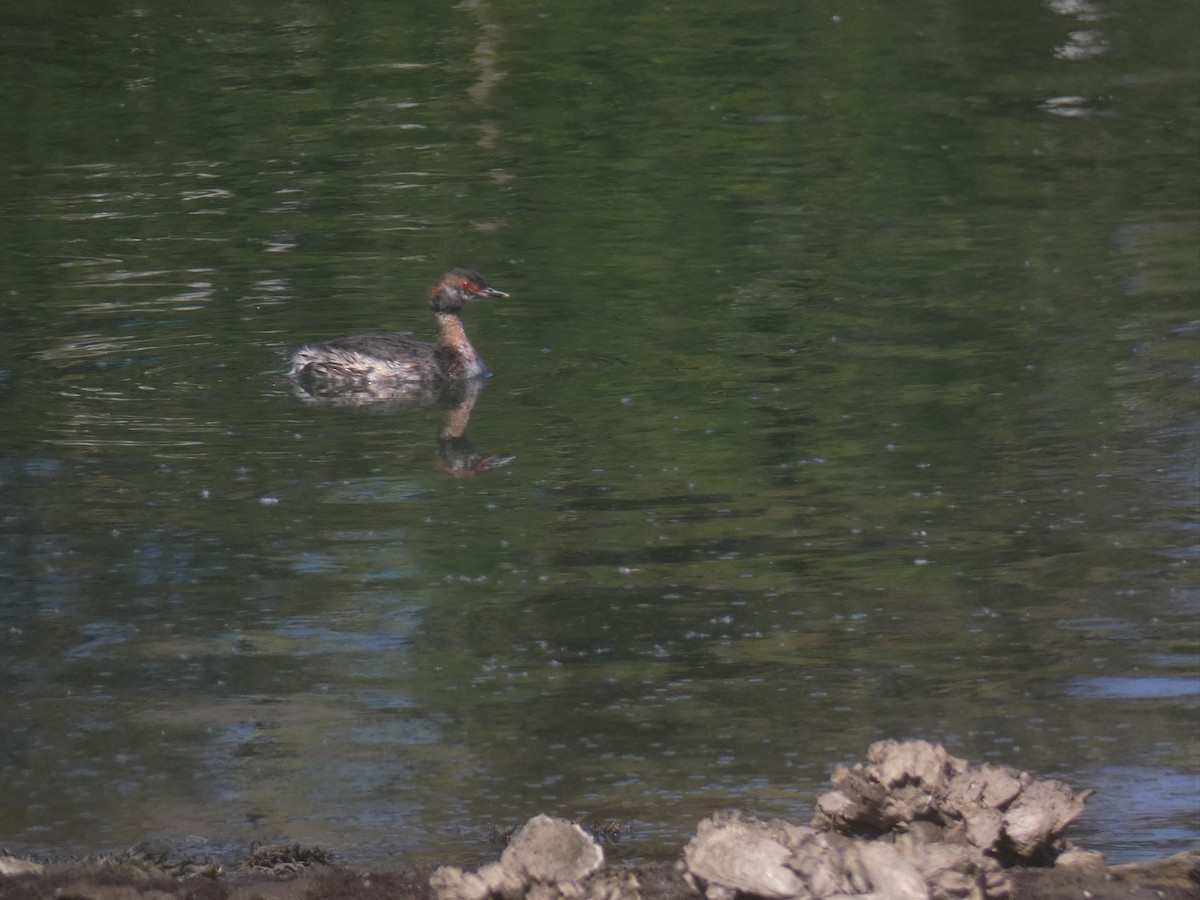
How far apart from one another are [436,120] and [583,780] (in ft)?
56.6

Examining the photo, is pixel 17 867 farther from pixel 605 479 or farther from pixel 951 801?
pixel 605 479

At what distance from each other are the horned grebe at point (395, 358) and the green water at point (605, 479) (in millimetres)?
258

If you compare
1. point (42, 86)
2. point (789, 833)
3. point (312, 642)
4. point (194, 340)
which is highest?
point (789, 833)

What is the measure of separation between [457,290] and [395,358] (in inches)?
41.0

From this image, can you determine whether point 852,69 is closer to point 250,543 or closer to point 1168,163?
point 1168,163

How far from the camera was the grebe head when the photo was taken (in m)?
13.4

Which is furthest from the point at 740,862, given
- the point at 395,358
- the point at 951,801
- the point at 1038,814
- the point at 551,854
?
the point at 395,358

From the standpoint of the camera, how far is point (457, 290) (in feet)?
44.2

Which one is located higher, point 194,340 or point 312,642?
point 312,642

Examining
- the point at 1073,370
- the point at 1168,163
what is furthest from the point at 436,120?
the point at 1073,370

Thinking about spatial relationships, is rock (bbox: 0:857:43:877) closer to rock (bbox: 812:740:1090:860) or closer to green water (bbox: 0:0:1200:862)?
green water (bbox: 0:0:1200:862)

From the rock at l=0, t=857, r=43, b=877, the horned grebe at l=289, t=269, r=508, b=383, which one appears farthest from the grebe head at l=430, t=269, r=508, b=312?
the rock at l=0, t=857, r=43, b=877

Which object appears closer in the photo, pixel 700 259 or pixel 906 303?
pixel 906 303

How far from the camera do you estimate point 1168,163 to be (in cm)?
1878
